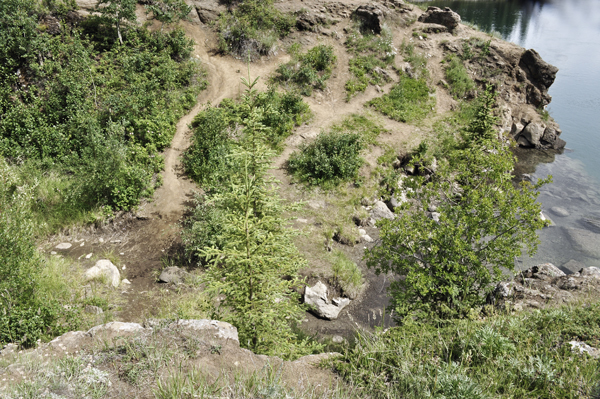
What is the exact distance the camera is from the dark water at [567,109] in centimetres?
1820

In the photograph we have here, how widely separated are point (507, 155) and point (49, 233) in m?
16.9

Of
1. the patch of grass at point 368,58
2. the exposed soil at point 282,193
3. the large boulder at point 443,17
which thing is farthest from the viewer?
the large boulder at point 443,17

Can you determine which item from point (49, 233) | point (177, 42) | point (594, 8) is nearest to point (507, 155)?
point (49, 233)

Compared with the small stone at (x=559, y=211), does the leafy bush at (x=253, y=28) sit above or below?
above

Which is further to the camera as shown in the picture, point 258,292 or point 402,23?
point 402,23

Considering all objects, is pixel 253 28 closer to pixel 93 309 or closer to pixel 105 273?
pixel 105 273

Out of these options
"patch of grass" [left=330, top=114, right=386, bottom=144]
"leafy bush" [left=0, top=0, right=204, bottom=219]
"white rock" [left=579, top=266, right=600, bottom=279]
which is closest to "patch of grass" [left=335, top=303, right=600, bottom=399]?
"white rock" [left=579, top=266, right=600, bottom=279]

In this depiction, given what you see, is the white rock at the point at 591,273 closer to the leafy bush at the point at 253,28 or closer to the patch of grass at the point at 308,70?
the patch of grass at the point at 308,70

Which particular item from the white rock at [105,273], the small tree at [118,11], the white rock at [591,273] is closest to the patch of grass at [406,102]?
the white rock at [591,273]

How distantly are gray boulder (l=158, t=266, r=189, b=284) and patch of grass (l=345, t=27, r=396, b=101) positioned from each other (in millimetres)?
16742

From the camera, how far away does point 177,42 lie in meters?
22.0

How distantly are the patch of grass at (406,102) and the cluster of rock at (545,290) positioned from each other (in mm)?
14903

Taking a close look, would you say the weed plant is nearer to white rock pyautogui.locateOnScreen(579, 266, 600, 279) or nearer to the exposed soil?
the exposed soil

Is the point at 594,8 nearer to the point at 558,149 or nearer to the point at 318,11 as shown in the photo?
the point at 558,149
